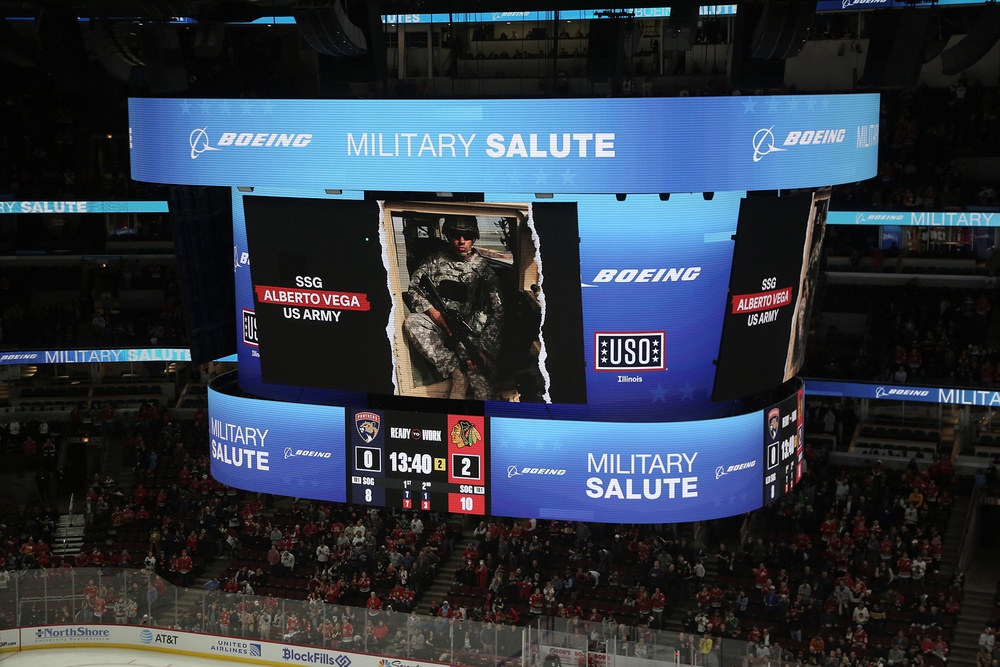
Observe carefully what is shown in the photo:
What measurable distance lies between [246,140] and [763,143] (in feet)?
19.6

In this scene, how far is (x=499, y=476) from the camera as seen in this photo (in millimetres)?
16453

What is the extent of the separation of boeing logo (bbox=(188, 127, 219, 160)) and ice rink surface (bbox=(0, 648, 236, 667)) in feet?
28.3

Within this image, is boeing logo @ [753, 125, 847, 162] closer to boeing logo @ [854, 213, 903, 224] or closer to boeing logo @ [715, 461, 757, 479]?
boeing logo @ [715, 461, 757, 479]

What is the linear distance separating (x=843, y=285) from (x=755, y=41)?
13.1 m

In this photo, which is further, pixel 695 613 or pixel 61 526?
pixel 61 526

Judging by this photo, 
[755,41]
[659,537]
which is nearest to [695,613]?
[659,537]

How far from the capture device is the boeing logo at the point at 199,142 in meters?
16.2

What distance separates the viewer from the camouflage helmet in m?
15.5

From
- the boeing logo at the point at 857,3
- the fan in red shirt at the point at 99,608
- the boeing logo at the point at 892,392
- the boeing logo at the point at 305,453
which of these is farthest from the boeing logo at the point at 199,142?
the boeing logo at the point at 892,392

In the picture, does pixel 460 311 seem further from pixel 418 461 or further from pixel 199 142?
pixel 199 142

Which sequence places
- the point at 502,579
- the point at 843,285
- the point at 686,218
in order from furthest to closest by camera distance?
the point at 843,285 → the point at 502,579 → the point at 686,218

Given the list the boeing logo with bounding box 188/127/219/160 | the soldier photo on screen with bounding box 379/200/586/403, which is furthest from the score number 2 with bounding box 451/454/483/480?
the boeing logo with bounding box 188/127/219/160

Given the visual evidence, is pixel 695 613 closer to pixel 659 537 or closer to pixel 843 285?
pixel 659 537

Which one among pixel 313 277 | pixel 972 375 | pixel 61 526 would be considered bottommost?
pixel 61 526
